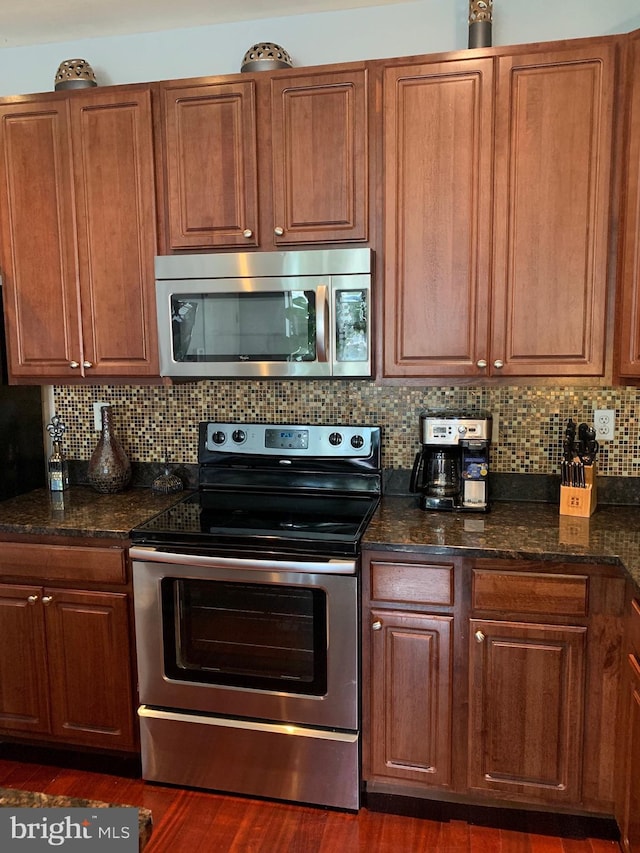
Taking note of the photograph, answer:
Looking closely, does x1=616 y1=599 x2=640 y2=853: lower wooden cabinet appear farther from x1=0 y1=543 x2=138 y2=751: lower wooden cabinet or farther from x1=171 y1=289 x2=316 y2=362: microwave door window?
x1=0 y1=543 x2=138 y2=751: lower wooden cabinet

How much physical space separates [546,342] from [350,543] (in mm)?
911

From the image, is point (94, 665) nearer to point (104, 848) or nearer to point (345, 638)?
point (345, 638)

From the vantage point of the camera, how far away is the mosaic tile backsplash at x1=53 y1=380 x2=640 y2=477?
231 cm

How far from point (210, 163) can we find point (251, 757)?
201 centimetres

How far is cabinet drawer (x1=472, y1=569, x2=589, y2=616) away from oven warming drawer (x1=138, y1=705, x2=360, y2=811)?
624 millimetres

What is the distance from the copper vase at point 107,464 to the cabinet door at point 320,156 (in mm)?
1088

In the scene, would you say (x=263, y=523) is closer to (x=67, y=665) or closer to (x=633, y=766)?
(x=67, y=665)

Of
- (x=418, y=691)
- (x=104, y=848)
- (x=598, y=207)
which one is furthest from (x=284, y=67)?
(x=104, y=848)

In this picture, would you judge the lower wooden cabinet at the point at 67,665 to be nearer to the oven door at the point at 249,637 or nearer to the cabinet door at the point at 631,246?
the oven door at the point at 249,637

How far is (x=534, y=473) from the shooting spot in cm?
237

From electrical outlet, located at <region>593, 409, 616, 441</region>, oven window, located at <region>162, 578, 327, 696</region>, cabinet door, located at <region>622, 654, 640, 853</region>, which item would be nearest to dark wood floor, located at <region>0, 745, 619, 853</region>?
cabinet door, located at <region>622, 654, 640, 853</region>

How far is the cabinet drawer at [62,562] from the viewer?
7.00 ft

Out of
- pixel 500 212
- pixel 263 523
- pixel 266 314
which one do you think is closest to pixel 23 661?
pixel 263 523

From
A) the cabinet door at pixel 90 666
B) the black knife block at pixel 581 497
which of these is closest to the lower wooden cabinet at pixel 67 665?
the cabinet door at pixel 90 666
